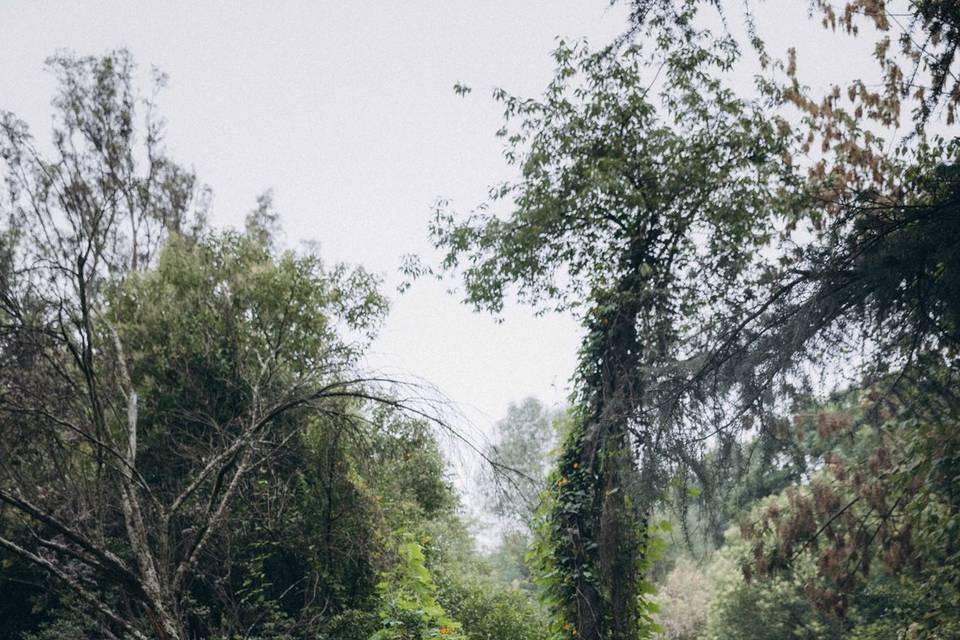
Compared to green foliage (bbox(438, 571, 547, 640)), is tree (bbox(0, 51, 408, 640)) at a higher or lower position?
higher

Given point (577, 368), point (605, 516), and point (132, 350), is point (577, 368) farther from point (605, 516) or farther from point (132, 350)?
point (132, 350)

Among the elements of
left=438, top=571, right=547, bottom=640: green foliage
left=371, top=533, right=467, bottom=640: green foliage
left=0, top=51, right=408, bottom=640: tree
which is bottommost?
left=371, top=533, right=467, bottom=640: green foliage

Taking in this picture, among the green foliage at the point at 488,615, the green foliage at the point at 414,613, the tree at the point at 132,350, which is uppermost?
the tree at the point at 132,350

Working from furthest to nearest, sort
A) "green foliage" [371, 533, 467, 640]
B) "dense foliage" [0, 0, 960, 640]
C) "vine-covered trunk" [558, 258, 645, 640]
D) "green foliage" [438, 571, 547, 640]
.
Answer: "green foliage" [438, 571, 547, 640] → "vine-covered trunk" [558, 258, 645, 640] → "green foliage" [371, 533, 467, 640] → "dense foliage" [0, 0, 960, 640]

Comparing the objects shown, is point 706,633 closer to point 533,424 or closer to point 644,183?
point 644,183

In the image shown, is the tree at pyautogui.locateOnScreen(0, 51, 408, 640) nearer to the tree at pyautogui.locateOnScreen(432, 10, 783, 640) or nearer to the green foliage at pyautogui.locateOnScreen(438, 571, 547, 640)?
the tree at pyautogui.locateOnScreen(432, 10, 783, 640)

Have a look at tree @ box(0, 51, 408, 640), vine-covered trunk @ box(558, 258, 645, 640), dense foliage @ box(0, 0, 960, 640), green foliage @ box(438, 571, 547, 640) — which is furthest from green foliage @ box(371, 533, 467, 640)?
green foliage @ box(438, 571, 547, 640)

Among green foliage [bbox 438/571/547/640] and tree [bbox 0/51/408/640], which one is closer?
tree [bbox 0/51/408/640]

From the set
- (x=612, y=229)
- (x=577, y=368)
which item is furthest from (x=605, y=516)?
(x=612, y=229)

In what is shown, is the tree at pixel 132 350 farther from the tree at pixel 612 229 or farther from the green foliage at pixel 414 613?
the tree at pixel 612 229

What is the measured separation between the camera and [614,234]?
6992mm

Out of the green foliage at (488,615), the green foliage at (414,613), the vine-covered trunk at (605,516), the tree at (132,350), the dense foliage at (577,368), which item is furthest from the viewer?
the green foliage at (488,615)

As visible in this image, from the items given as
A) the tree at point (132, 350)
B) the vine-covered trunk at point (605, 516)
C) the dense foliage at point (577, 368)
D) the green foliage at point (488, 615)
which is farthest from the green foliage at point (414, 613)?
the green foliage at point (488, 615)

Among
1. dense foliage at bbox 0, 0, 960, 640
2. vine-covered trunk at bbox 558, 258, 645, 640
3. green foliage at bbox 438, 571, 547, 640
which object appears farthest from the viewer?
green foliage at bbox 438, 571, 547, 640
